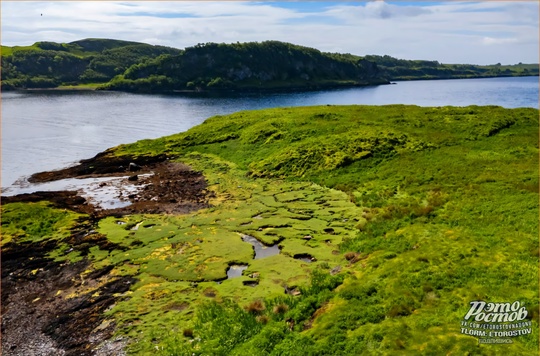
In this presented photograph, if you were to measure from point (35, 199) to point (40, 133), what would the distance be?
258ft

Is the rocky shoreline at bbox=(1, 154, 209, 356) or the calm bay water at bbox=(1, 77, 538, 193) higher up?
the calm bay water at bbox=(1, 77, 538, 193)

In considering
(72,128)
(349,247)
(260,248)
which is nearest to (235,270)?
(260,248)

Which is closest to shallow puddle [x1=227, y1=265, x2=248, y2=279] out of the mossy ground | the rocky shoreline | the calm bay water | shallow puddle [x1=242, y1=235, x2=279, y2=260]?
the mossy ground

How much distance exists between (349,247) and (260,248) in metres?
7.51

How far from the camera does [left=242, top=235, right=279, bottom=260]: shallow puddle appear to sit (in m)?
31.8

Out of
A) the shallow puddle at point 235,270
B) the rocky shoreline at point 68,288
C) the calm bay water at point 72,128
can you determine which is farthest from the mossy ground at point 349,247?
the calm bay water at point 72,128

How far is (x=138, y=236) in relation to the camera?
35812mm

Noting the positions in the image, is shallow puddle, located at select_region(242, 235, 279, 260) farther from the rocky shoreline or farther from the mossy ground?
the rocky shoreline

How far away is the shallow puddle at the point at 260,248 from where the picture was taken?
31.8 meters

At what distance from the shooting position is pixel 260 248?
3294 centimetres

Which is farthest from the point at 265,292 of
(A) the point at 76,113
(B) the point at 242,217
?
(A) the point at 76,113

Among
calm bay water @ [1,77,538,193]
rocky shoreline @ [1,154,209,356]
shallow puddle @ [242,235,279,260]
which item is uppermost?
calm bay water @ [1,77,538,193]

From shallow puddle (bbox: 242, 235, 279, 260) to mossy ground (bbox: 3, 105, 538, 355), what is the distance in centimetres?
62

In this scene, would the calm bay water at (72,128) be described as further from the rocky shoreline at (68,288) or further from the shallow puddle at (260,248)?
the shallow puddle at (260,248)
